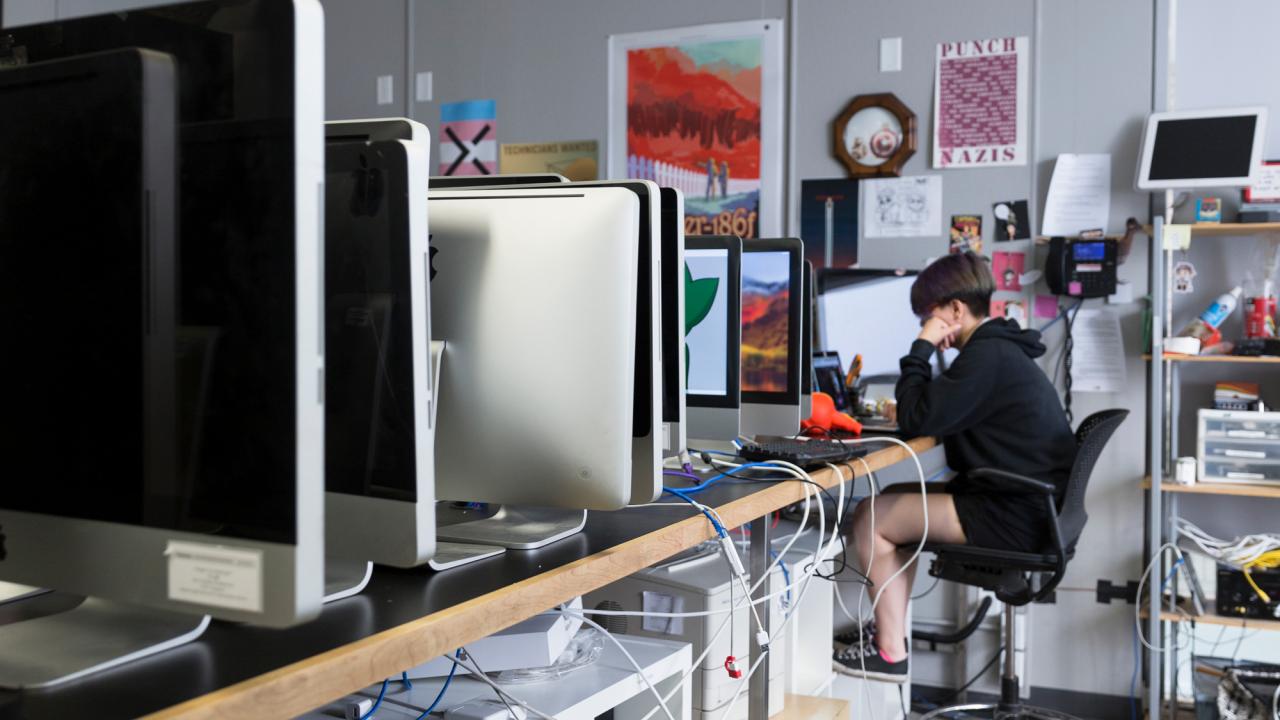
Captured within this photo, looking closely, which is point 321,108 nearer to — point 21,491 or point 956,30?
point 21,491

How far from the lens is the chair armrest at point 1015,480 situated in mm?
2680

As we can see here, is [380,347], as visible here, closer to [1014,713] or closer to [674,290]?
[674,290]

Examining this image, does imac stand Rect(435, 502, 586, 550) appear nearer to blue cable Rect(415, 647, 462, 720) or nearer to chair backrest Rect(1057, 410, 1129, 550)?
blue cable Rect(415, 647, 462, 720)

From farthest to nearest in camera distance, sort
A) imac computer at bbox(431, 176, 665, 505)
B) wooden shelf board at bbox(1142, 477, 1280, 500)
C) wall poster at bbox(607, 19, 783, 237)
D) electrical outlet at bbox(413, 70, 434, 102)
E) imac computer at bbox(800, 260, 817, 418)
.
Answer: electrical outlet at bbox(413, 70, 434, 102)
wall poster at bbox(607, 19, 783, 237)
wooden shelf board at bbox(1142, 477, 1280, 500)
imac computer at bbox(800, 260, 817, 418)
imac computer at bbox(431, 176, 665, 505)

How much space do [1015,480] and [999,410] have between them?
0.95 ft

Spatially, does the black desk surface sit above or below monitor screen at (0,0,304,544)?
below

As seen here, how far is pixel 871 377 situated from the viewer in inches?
149

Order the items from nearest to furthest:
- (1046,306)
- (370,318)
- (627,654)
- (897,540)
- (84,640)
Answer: (84,640), (370,318), (627,654), (897,540), (1046,306)

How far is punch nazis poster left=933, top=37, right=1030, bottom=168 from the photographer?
362 centimetres

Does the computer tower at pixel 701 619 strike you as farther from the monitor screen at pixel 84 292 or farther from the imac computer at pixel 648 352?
the monitor screen at pixel 84 292

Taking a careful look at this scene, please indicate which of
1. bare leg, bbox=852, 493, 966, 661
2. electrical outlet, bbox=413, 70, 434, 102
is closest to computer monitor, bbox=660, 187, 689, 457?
bare leg, bbox=852, 493, 966, 661

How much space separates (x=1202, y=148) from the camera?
3.22m

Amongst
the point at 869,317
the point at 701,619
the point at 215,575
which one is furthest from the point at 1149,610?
the point at 215,575

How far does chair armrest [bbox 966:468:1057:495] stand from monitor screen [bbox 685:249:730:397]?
1004 millimetres
